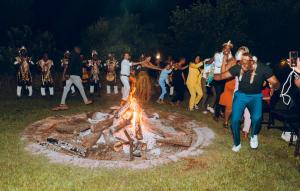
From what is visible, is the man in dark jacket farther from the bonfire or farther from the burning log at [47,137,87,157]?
the burning log at [47,137,87,157]

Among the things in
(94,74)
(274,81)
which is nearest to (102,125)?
(274,81)

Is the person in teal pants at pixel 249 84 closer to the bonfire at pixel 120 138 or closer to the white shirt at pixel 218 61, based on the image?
the bonfire at pixel 120 138

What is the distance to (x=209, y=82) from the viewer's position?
470 inches

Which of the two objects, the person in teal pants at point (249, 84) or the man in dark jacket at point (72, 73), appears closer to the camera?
the person in teal pants at point (249, 84)

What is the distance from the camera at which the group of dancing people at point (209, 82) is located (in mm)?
8250

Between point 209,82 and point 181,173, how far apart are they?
206 inches

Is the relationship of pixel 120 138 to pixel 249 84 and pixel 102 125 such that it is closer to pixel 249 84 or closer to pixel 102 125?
pixel 102 125

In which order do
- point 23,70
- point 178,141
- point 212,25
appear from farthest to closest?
point 212,25
point 23,70
point 178,141

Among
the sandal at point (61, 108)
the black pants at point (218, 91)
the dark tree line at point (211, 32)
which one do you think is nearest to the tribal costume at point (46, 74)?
the sandal at point (61, 108)

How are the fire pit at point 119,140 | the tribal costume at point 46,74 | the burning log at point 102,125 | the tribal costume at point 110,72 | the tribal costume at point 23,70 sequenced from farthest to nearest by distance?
the tribal costume at point 110,72, the tribal costume at point 46,74, the tribal costume at point 23,70, the burning log at point 102,125, the fire pit at point 119,140

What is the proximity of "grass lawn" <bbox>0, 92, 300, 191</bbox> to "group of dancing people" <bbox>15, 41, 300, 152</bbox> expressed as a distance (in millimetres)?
635

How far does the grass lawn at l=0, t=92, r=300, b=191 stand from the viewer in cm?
675

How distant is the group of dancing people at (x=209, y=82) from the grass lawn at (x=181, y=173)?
0.64m

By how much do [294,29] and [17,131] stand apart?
17.3 metres
